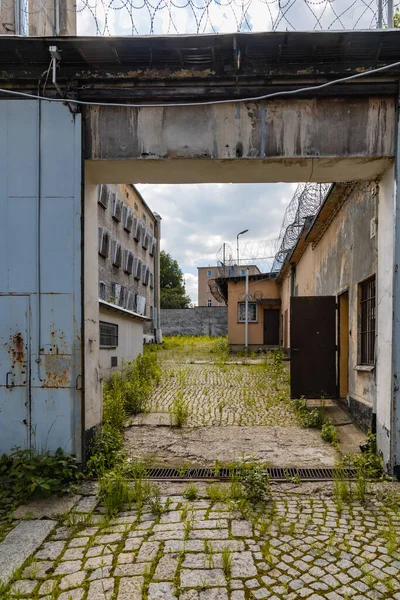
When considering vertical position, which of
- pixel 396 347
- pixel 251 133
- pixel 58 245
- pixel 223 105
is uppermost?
pixel 223 105

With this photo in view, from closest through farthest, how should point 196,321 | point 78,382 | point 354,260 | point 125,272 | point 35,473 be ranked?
point 35,473 < point 78,382 < point 354,260 < point 125,272 < point 196,321

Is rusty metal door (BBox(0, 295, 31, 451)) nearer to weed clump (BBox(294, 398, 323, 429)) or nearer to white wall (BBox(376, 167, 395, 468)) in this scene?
white wall (BBox(376, 167, 395, 468))

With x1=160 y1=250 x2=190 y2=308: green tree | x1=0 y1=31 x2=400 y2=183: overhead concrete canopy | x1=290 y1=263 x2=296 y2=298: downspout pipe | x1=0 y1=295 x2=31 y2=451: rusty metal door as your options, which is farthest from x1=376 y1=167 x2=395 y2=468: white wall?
x1=160 y1=250 x2=190 y2=308: green tree

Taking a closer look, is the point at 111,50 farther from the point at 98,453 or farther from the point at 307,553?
the point at 307,553

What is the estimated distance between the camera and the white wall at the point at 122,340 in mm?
8484

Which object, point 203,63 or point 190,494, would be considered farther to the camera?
point 203,63

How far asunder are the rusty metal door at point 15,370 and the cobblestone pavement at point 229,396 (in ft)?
9.09

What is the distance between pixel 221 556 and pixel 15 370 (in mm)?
2803

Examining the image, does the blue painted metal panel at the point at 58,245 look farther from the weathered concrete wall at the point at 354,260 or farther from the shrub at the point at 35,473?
the weathered concrete wall at the point at 354,260

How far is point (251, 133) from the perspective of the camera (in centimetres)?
436

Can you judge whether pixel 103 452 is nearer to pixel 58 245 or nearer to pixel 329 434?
pixel 58 245

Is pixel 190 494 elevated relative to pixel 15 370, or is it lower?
lower

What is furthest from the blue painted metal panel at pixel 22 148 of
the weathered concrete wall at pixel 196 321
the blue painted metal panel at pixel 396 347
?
the weathered concrete wall at pixel 196 321

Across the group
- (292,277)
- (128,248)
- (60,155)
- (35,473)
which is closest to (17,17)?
(60,155)
